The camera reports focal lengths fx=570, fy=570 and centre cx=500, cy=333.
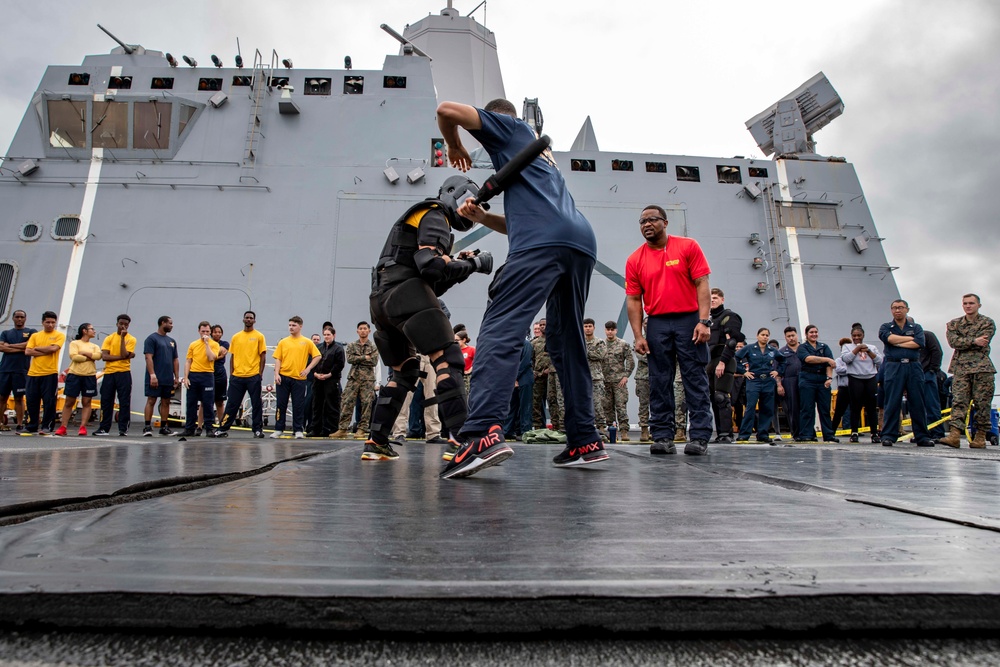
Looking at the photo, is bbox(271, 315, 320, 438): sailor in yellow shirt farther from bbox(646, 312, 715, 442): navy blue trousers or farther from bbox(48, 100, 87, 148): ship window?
bbox(48, 100, 87, 148): ship window

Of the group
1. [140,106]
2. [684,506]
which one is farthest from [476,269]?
[140,106]

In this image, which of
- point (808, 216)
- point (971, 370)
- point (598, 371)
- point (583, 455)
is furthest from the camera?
point (808, 216)

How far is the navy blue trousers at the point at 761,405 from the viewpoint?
696 cm

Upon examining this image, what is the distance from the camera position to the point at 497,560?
0.69 m

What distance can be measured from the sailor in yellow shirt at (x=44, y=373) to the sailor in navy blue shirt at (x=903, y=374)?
9.39m

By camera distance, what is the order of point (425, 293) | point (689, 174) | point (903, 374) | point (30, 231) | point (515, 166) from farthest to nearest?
point (689, 174) < point (30, 231) < point (903, 374) < point (425, 293) < point (515, 166)

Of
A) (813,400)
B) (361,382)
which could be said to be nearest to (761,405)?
(813,400)

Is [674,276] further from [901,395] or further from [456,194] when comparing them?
[901,395]

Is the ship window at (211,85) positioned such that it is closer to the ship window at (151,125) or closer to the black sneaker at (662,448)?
the ship window at (151,125)

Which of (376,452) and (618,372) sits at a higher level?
(618,372)

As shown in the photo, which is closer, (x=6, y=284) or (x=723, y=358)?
(x=723, y=358)

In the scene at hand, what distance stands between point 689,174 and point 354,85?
→ 733 centimetres

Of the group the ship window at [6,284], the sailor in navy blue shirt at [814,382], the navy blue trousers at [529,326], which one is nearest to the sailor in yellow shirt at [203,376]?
the ship window at [6,284]

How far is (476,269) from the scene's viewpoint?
9.70ft
